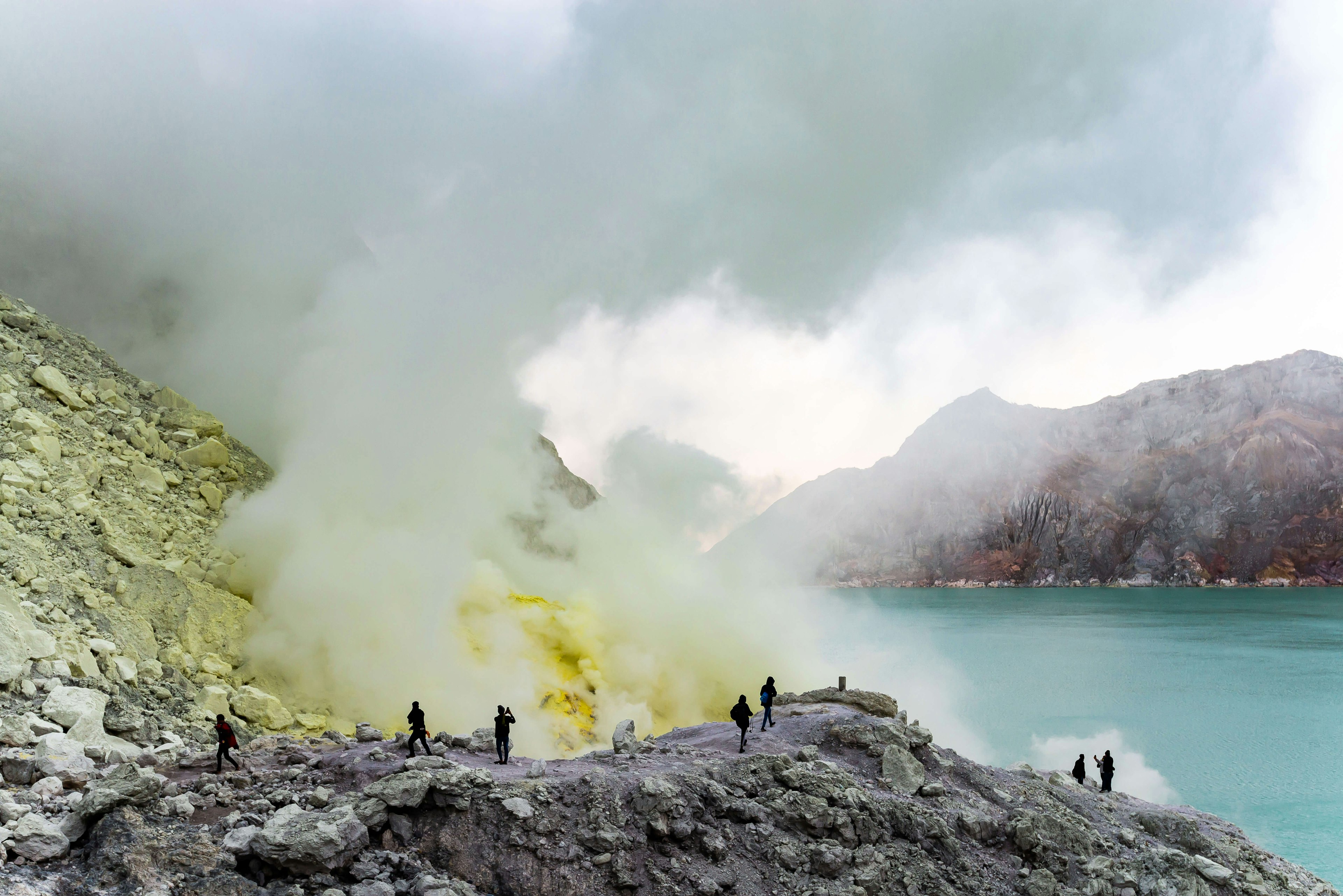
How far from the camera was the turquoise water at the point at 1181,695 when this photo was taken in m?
39.3

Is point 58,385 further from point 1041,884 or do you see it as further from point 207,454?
point 1041,884

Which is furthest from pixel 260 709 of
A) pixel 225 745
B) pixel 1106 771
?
pixel 1106 771

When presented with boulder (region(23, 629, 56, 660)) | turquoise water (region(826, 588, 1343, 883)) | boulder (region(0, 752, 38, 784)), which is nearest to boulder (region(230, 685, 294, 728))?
boulder (region(23, 629, 56, 660))

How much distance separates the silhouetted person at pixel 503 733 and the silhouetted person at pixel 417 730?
1.68m

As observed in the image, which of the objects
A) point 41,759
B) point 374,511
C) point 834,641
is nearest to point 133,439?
point 374,511

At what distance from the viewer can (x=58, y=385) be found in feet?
92.6

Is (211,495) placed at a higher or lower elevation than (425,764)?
higher

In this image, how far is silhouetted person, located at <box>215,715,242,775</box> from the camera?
51.8 ft

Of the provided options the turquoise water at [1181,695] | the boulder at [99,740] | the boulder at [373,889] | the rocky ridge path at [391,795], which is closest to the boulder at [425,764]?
the rocky ridge path at [391,795]

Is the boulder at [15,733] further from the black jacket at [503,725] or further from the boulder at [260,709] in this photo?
the black jacket at [503,725]

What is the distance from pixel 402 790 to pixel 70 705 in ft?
31.9

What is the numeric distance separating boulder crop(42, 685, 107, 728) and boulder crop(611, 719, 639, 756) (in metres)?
13.2

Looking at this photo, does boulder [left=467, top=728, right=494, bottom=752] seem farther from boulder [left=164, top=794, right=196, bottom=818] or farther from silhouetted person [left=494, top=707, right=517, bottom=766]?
boulder [left=164, top=794, right=196, bottom=818]

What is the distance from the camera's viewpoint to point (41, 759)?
13.9 meters
